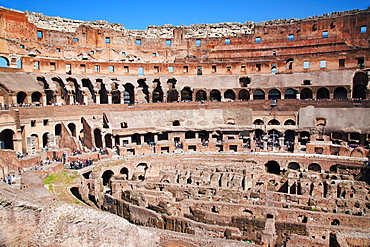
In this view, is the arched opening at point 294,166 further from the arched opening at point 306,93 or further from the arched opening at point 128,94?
the arched opening at point 128,94

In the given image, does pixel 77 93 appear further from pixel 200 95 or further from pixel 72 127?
pixel 200 95

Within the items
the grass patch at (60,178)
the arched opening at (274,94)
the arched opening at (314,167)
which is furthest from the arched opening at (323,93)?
the grass patch at (60,178)

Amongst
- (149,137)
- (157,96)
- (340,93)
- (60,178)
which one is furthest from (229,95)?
(60,178)

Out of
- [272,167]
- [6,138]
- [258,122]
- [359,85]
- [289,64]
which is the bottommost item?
[272,167]

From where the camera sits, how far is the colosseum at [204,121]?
53.2 ft

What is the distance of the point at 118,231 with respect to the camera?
7762 mm

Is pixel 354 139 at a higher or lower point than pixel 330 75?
lower

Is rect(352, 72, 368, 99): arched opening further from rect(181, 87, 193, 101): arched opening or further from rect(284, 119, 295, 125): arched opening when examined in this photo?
rect(181, 87, 193, 101): arched opening

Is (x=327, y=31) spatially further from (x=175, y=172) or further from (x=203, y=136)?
(x=175, y=172)

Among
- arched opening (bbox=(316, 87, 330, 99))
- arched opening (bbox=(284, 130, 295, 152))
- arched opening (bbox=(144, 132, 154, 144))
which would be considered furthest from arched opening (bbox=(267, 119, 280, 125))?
arched opening (bbox=(144, 132, 154, 144))

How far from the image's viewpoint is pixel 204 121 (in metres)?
34.1

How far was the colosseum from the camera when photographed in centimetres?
1620

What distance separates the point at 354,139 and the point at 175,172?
20122 mm

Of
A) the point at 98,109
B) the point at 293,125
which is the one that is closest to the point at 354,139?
the point at 293,125
